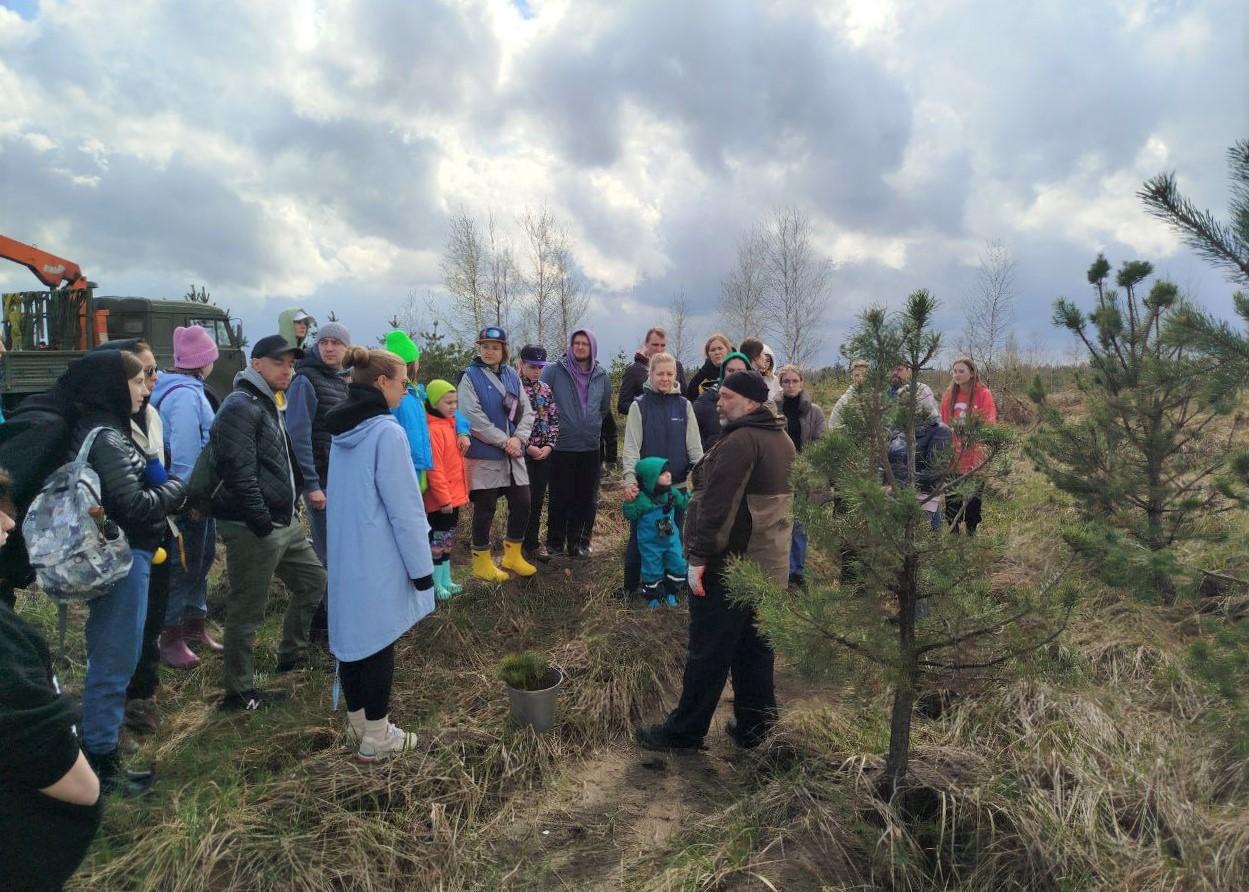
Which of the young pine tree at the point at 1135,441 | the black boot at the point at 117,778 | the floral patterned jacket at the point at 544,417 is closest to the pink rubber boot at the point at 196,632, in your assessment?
the black boot at the point at 117,778

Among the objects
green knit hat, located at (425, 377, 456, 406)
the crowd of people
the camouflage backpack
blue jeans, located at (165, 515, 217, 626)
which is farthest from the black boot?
green knit hat, located at (425, 377, 456, 406)

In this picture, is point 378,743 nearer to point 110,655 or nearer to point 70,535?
point 110,655

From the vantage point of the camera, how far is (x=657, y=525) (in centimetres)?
471

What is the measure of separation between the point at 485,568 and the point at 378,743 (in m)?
2.03

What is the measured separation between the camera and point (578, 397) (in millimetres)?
5031

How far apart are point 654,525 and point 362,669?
2.33 metres

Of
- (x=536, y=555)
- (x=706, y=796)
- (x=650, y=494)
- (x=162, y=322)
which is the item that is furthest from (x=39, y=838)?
(x=162, y=322)

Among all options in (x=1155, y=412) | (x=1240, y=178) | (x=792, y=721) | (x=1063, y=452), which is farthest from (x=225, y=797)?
(x=1155, y=412)

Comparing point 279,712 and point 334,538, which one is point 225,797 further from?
point 334,538

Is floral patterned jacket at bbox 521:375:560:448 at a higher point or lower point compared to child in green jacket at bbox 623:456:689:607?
higher

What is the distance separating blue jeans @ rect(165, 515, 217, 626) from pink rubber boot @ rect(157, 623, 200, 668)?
0.06 m

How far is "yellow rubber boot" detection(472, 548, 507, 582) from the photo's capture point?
15.9ft

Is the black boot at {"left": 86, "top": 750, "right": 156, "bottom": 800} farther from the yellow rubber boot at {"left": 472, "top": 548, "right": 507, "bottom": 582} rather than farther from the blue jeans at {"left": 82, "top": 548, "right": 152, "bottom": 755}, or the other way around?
the yellow rubber boot at {"left": 472, "top": 548, "right": 507, "bottom": 582}

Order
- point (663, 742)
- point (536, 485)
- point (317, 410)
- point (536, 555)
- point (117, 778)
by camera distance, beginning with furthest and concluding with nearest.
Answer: point (536, 555) → point (536, 485) → point (317, 410) → point (663, 742) → point (117, 778)
